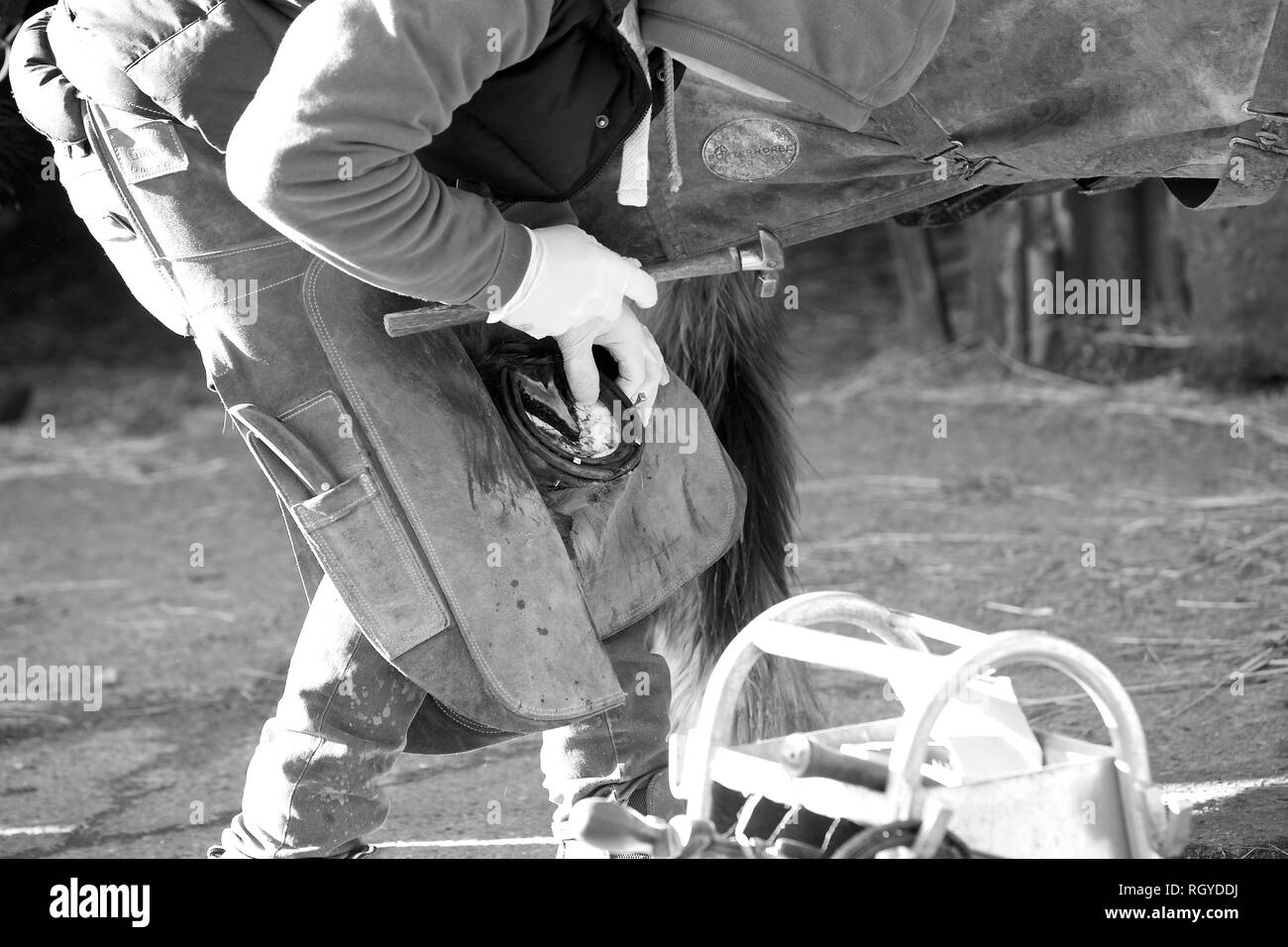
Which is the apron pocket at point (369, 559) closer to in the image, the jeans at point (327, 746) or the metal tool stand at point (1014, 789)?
the jeans at point (327, 746)

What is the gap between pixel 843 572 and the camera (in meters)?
2.63

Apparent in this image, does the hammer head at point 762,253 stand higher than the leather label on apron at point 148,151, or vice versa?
the leather label on apron at point 148,151

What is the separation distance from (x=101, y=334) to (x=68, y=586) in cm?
200

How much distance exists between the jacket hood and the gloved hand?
10.3 inches

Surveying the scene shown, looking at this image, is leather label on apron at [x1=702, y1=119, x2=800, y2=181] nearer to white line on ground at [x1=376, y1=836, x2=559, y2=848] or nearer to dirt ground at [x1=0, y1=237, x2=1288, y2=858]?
dirt ground at [x1=0, y1=237, x2=1288, y2=858]

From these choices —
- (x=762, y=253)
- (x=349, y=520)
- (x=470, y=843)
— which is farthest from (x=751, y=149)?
(x=470, y=843)

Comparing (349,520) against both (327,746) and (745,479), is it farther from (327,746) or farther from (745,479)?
(745,479)

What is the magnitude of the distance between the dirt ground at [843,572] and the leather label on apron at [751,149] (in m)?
0.51

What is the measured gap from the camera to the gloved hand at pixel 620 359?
1.34 metres

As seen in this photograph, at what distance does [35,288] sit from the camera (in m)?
4.93

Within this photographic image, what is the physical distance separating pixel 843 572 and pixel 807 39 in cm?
156

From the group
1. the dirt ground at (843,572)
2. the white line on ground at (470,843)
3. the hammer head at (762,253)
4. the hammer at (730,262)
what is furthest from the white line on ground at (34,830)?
the hammer head at (762,253)
